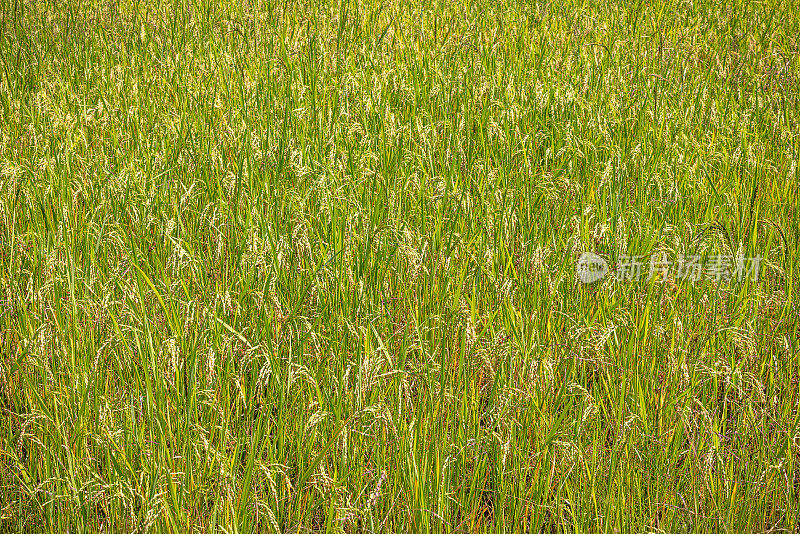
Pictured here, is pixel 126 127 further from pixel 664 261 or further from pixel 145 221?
pixel 664 261

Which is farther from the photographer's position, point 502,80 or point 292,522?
point 502,80

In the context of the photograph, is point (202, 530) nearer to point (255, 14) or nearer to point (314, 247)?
point (314, 247)

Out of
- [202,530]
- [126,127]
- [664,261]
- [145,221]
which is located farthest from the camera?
[126,127]

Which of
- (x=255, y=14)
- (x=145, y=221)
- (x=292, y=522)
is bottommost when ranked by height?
(x=292, y=522)

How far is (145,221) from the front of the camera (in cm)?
238

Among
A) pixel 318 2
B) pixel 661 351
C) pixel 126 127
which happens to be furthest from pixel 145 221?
pixel 318 2

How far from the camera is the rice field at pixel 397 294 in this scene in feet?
5.12

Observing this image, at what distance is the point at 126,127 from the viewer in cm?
320

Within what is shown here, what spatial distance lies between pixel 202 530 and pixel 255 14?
3984 millimetres

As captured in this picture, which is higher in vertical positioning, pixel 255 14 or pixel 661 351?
pixel 255 14

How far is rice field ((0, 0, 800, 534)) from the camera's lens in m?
1.56

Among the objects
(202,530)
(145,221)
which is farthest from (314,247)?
(202,530)

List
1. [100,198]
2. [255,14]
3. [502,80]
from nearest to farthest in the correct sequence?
[100,198], [502,80], [255,14]

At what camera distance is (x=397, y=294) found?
219 cm
